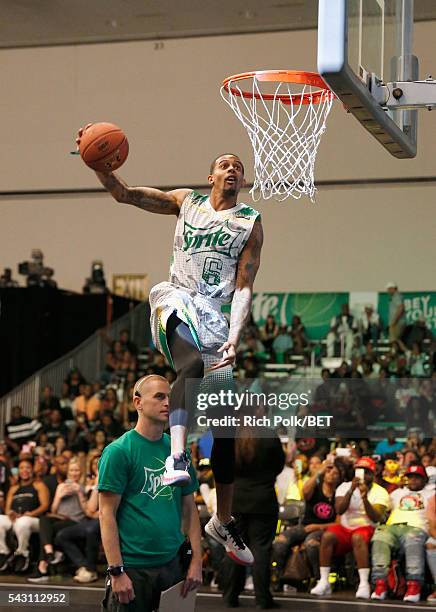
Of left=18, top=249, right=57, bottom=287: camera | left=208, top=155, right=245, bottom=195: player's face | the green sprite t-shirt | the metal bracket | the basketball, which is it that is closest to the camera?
the green sprite t-shirt

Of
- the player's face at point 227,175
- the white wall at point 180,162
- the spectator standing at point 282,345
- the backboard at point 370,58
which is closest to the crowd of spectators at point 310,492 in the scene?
the spectator standing at point 282,345

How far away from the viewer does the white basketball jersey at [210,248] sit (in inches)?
234

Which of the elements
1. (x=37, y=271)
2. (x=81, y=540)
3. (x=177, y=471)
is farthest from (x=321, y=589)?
(x=37, y=271)

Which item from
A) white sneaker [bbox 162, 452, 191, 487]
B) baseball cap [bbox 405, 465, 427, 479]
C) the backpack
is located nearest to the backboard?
→ white sneaker [bbox 162, 452, 191, 487]

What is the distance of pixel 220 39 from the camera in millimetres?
17203

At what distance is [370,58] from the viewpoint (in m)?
5.53

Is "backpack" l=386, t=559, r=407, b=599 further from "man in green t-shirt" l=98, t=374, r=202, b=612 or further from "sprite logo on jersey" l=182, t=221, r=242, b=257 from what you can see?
"sprite logo on jersey" l=182, t=221, r=242, b=257

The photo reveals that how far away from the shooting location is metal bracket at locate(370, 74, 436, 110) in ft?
18.5

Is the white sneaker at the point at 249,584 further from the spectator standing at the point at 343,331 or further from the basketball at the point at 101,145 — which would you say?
the basketball at the point at 101,145

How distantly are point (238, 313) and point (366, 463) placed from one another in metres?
5.43

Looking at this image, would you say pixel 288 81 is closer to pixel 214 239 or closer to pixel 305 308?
pixel 214 239

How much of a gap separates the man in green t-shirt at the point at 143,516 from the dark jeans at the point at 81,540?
234 inches

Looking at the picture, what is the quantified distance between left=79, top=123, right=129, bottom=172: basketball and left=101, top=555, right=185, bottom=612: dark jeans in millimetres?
2030

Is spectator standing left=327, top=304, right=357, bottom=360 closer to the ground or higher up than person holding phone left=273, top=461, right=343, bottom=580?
higher up
